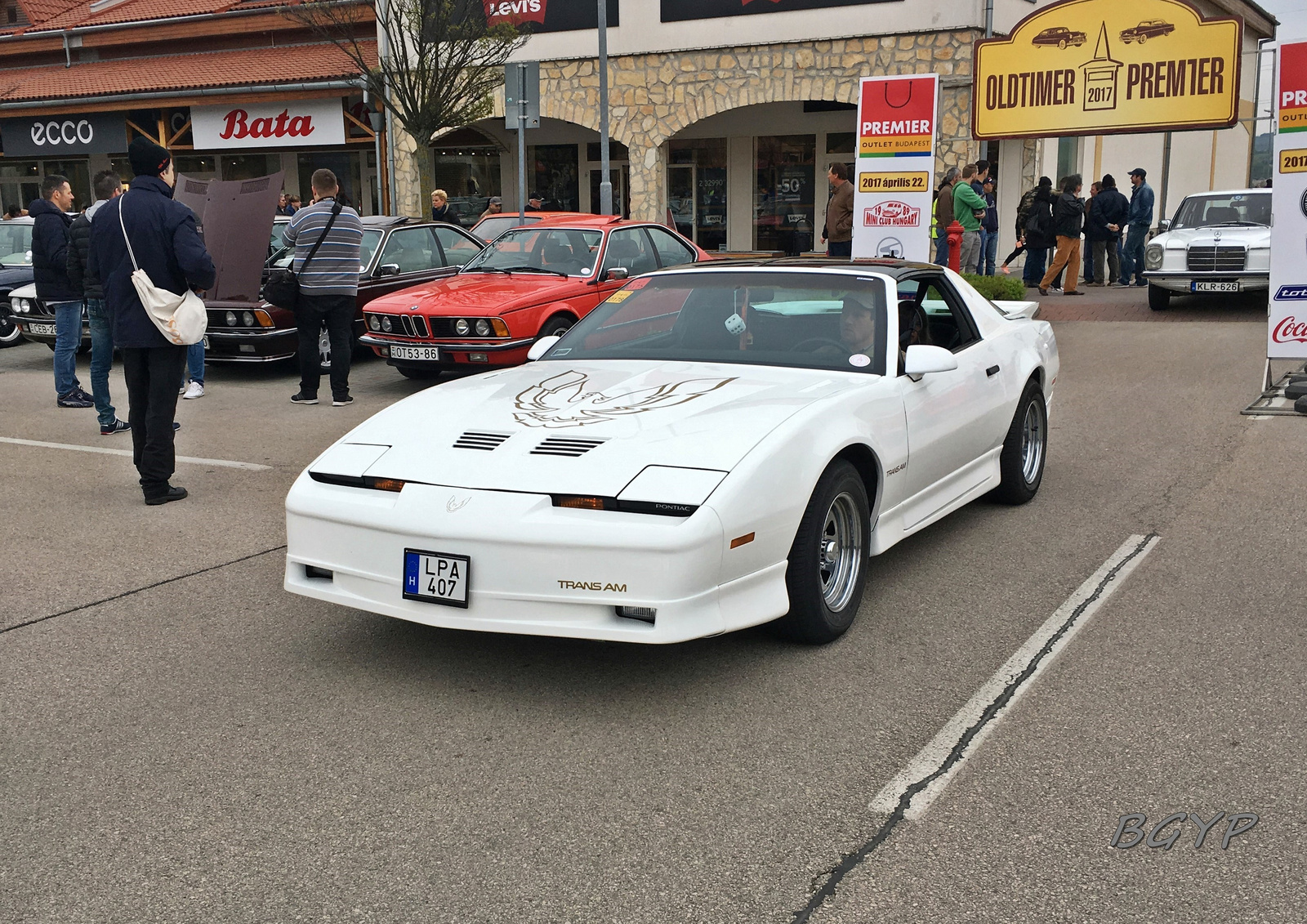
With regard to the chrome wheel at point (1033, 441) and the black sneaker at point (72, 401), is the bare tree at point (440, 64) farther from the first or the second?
the chrome wheel at point (1033, 441)

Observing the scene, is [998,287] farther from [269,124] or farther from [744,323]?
[269,124]

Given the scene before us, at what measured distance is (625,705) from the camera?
386 cm

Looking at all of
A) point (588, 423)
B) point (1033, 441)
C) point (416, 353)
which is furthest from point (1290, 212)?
point (588, 423)

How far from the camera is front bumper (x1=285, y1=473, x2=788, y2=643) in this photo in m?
3.64

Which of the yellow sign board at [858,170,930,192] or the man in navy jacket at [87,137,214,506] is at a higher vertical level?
the yellow sign board at [858,170,930,192]

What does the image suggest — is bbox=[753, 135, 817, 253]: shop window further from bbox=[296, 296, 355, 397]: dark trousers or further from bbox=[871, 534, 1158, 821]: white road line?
bbox=[871, 534, 1158, 821]: white road line

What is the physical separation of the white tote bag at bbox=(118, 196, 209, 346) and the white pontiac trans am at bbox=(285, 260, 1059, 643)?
7.10 ft

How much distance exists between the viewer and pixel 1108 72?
1722cm

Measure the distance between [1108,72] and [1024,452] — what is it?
42.4ft

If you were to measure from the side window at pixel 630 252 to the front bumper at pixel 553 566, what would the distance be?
7.50 meters

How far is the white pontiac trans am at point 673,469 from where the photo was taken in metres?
3.71

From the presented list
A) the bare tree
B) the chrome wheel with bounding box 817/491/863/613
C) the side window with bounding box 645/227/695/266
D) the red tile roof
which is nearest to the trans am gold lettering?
the chrome wheel with bounding box 817/491/863/613

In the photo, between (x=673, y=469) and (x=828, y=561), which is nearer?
(x=673, y=469)

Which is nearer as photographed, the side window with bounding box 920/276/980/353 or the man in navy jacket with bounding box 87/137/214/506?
the side window with bounding box 920/276/980/353
